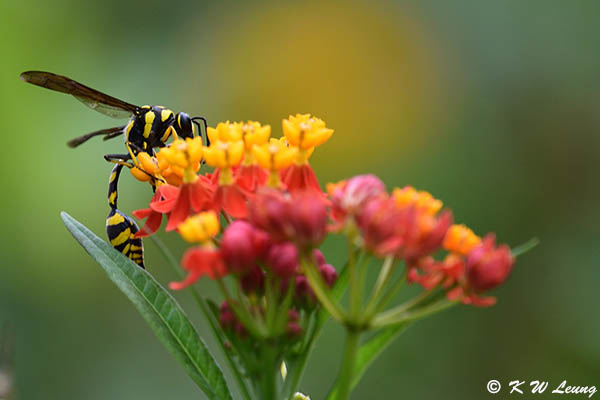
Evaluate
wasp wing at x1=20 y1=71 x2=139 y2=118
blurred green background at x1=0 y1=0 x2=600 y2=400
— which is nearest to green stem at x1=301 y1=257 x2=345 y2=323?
wasp wing at x1=20 y1=71 x2=139 y2=118

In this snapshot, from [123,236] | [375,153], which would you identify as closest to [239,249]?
[123,236]

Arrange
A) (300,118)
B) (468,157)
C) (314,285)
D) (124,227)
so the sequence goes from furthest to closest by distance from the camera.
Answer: (468,157), (124,227), (300,118), (314,285)

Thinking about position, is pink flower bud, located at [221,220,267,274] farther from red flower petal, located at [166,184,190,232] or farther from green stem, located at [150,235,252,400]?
red flower petal, located at [166,184,190,232]

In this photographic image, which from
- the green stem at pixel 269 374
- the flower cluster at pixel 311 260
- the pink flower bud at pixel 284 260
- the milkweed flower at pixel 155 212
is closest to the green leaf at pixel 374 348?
the flower cluster at pixel 311 260

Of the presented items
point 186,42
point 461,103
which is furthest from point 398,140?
point 186,42

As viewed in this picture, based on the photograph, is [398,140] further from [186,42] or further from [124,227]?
[124,227]

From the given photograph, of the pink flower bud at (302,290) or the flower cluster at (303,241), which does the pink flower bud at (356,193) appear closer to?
the flower cluster at (303,241)
